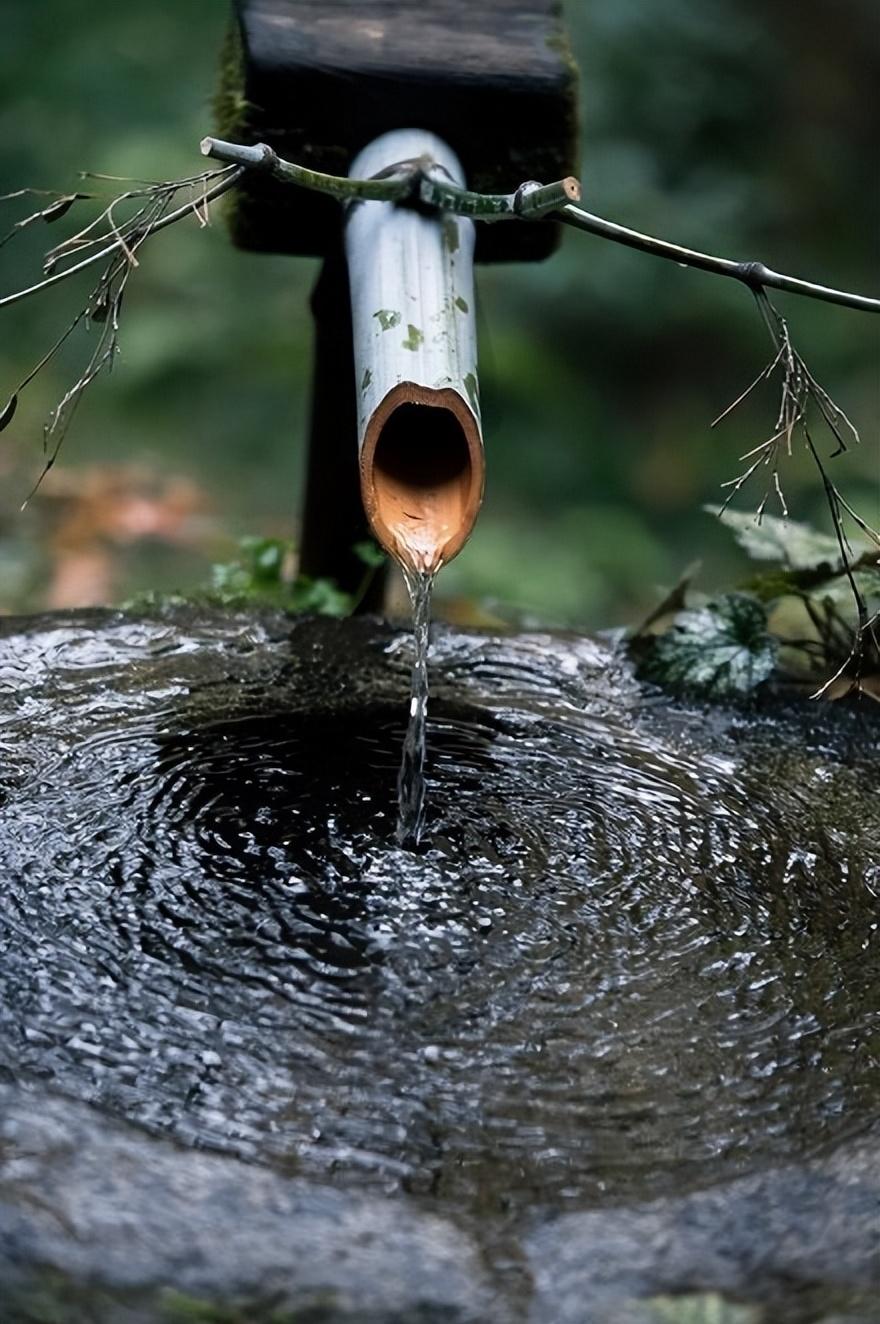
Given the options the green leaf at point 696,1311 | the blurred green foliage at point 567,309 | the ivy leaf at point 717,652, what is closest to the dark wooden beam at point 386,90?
the ivy leaf at point 717,652

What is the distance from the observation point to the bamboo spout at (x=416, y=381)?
2.16 meters

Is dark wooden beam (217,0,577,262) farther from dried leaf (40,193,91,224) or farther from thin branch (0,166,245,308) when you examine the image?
dried leaf (40,193,91,224)

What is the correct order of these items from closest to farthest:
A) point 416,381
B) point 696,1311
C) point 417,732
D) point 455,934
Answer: point 696,1311
point 455,934
point 416,381
point 417,732

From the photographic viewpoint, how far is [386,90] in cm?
296

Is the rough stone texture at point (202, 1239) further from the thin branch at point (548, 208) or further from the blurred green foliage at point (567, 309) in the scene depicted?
the blurred green foliage at point (567, 309)

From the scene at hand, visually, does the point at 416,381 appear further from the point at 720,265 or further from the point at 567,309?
the point at 567,309

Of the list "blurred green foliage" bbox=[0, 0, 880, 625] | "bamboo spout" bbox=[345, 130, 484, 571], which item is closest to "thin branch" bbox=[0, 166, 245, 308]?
"bamboo spout" bbox=[345, 130, 484, 571]

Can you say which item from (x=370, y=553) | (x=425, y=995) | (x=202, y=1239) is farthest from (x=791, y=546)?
(x=202, y=1239)

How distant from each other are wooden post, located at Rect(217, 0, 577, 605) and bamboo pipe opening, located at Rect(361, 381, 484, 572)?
3.18 ft

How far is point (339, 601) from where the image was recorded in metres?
3.78

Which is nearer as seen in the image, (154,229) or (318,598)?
(154,229)

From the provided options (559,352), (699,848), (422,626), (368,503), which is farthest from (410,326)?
(559,352)

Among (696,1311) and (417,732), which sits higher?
(417,732)

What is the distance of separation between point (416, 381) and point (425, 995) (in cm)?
88
